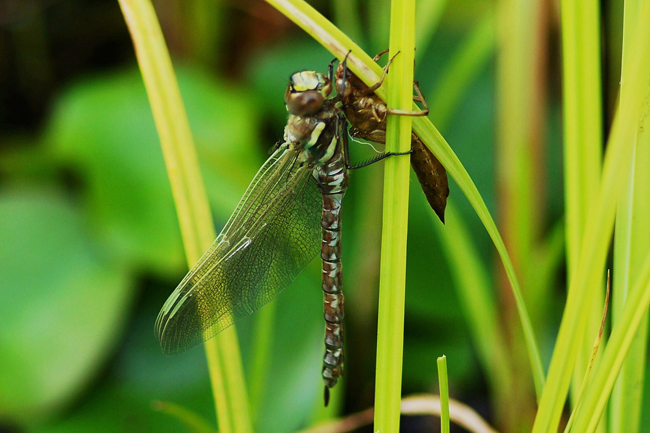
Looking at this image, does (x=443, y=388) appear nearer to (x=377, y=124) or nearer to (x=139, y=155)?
(x=377, y=124)

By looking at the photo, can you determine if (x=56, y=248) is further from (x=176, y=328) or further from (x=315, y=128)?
(x=315, y=128)

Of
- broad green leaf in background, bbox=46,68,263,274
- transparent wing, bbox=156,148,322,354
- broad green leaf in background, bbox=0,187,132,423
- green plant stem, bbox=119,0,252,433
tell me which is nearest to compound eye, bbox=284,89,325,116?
transparent wing, bbox=156,148,322,354

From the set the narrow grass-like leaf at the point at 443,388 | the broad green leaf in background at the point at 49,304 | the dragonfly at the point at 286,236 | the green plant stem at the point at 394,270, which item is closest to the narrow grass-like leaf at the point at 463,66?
the dragonfly at the point at 286,236

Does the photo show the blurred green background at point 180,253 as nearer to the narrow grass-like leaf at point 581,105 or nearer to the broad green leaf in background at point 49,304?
the broad green leaf in background at point 49,304

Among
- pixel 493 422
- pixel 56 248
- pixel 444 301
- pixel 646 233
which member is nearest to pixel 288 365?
pixel 444 301


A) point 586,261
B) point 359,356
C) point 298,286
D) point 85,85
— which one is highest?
point 85,85

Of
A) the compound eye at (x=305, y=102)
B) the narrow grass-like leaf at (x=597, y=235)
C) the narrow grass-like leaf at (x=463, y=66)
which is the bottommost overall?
the narrow grass-like leaf at (x=597, y=235)
